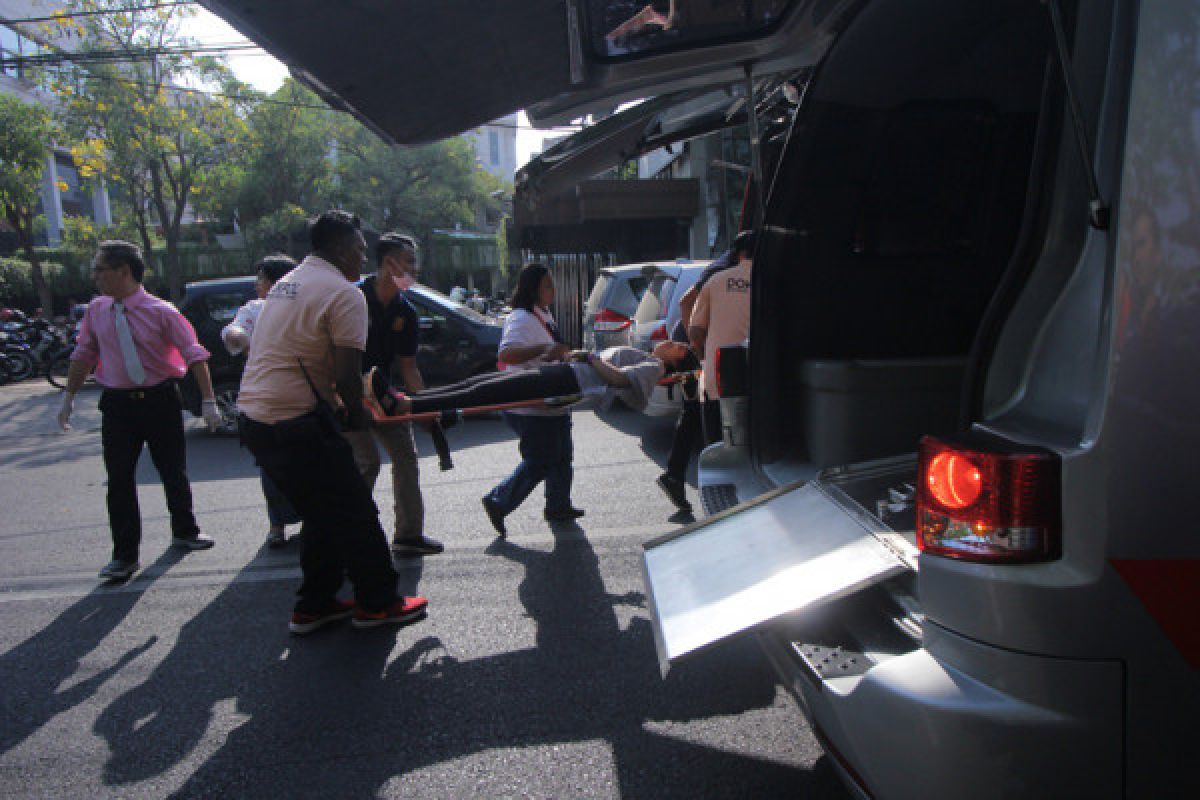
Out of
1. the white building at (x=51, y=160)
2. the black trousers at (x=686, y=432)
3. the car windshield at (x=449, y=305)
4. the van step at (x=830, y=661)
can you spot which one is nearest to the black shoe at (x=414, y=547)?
the black trousers at (x=686, y=432)

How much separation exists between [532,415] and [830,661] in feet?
9.53

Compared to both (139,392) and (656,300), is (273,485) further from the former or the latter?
(656,300)

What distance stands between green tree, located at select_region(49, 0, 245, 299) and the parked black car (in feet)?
36.4

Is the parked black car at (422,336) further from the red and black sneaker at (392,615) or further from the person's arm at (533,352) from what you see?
the red and black sneaker at (392,615)

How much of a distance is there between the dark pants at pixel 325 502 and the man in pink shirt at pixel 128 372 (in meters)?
1.36

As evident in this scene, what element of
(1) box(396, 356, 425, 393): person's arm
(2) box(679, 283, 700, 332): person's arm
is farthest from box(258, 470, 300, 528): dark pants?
(2) box(679, 283, 700, 332): person's arm

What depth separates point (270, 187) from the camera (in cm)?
3275

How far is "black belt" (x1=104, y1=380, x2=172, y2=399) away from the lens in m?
4.41

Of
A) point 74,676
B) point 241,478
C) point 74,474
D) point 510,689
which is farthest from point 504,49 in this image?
point 74,474

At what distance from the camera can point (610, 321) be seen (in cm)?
811

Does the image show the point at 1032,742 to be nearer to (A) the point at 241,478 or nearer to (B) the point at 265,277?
(B) the point at 265,277

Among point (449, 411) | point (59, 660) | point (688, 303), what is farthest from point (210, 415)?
point (688, 303)

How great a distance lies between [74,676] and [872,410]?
3.49 metres

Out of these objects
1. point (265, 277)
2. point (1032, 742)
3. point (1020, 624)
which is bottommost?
point (1032, 742)
